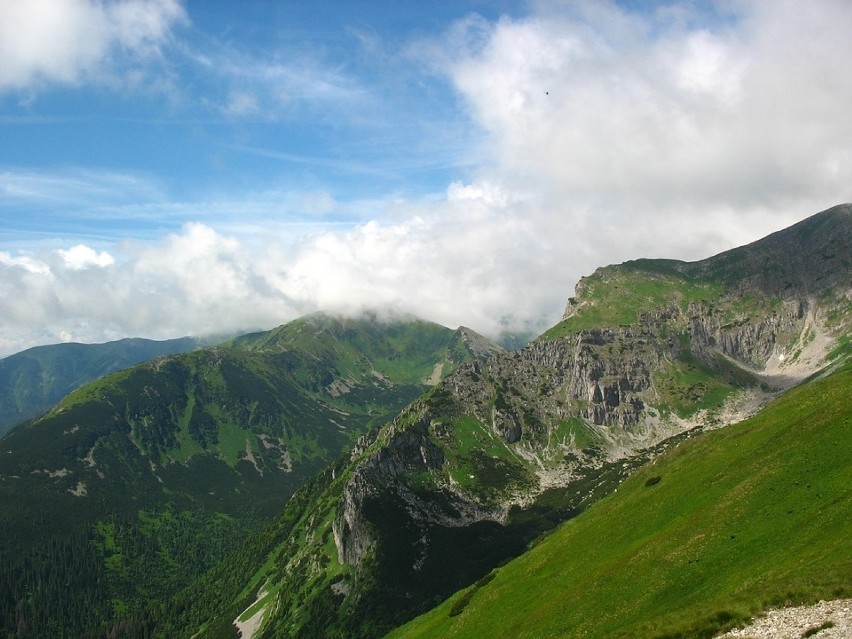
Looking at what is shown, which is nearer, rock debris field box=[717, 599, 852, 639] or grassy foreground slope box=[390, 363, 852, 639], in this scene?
rock debris field box=[717, 599, 852, 639]

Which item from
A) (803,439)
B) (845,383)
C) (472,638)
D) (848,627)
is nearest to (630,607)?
(848,627)

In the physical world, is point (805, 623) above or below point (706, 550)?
above

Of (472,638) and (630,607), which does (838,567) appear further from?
(472,638)

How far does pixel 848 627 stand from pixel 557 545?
2746 inches

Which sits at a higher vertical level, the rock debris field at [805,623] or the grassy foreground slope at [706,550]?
the rock debris field at [805,623]

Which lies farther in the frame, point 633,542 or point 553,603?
point 633,542

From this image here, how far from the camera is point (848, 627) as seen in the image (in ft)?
111

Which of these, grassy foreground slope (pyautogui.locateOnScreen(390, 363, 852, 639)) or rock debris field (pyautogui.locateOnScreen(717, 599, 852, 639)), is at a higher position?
rock debris field (pyautogui.locateOnScreen(717, 599, 852, 639))

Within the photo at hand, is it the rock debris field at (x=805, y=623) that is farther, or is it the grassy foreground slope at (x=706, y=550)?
the grassy foreground slope at (x=706, y=550)

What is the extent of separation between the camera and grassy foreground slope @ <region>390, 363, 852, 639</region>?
152ft

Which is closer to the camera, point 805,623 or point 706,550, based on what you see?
point 805,623

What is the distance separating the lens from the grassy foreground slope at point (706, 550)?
152 feet

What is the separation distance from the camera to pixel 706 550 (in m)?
61.2

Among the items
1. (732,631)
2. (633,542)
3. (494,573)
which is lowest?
(494,573)
